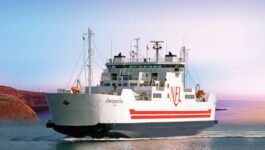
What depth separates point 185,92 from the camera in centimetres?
6431

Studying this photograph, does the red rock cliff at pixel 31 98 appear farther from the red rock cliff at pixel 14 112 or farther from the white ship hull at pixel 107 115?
the white ship hull at pixel 107 115

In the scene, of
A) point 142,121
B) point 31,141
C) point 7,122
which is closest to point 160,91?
point 142,121

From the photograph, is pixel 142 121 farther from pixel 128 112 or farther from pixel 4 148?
pixel 4 148

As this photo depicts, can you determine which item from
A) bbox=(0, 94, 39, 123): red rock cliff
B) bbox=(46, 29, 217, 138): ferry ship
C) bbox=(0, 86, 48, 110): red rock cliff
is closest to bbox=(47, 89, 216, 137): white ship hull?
bbox=(46, 29, 217, 138): ferry ship

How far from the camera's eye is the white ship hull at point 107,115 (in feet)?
177

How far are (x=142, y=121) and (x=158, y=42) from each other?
11.0 meters

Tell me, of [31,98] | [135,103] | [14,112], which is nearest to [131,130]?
[135,103]

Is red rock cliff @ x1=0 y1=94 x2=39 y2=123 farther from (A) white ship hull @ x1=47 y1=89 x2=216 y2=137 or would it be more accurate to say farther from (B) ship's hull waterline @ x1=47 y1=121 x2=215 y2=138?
(A) white ship hull @ x1=47 y1=89 x2=216 y2=137

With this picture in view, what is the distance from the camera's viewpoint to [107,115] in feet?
178

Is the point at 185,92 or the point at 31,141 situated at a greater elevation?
the point at 185,92

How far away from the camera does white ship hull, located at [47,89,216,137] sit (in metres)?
53.8

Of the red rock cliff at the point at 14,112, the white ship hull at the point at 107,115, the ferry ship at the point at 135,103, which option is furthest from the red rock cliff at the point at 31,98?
the white ship hull at the point at 107,115

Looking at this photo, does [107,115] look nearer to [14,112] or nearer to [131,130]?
[131,130]

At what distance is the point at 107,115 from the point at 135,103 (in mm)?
3288
